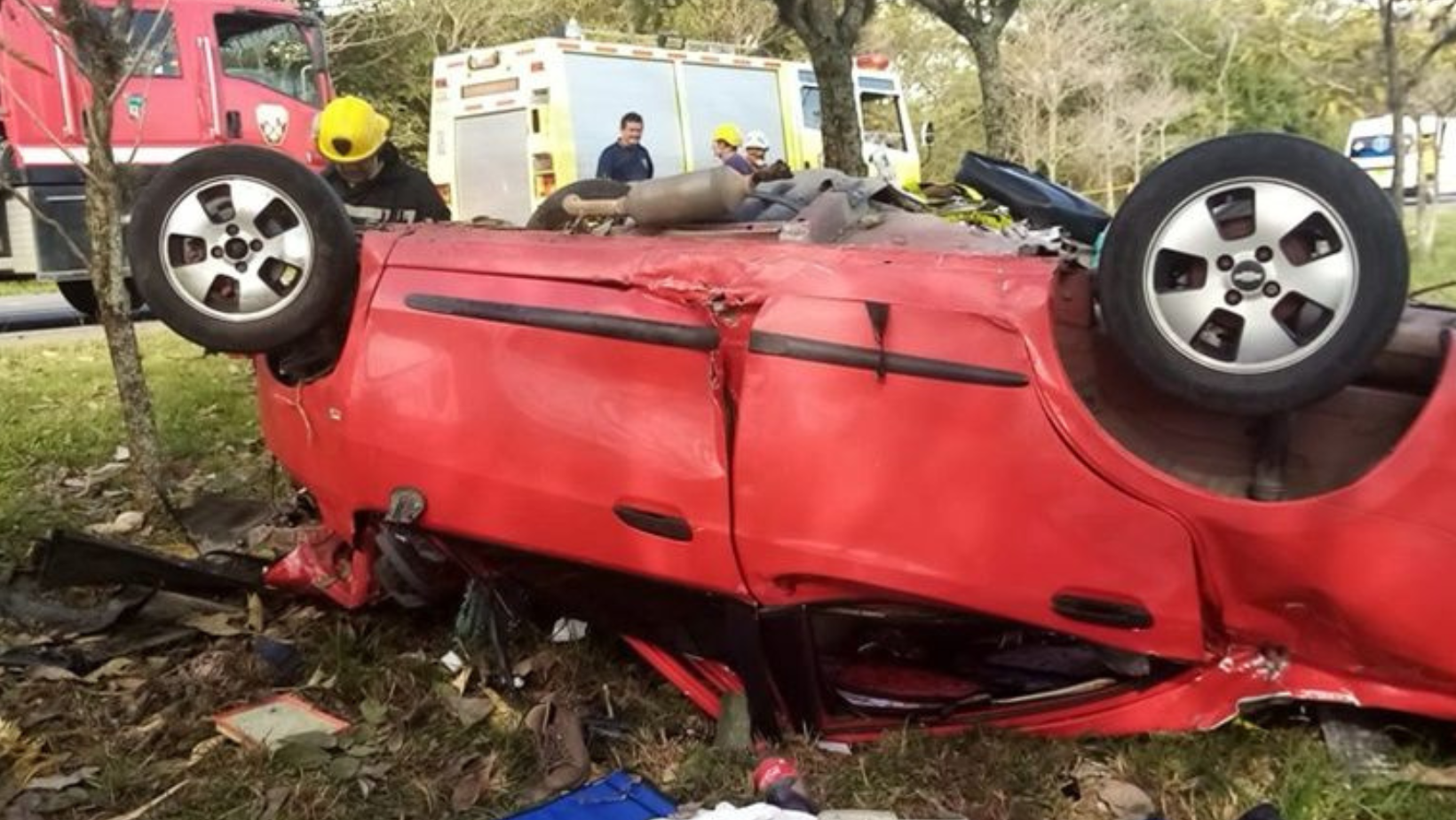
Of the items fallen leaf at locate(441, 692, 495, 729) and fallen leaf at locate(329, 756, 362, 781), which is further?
fallen leaf at locate(441, 692, 495, 729)

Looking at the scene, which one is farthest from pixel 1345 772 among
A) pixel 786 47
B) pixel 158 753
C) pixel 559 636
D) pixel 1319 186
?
pixel 786 47

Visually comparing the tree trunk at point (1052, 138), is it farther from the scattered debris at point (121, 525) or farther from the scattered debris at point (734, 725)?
the scattered debris at point (734, 725)

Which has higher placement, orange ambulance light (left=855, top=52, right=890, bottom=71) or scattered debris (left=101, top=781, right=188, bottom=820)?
orange ambulance light (left=855, top=52, right=890, bottom=71)

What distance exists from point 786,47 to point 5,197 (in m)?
18.6

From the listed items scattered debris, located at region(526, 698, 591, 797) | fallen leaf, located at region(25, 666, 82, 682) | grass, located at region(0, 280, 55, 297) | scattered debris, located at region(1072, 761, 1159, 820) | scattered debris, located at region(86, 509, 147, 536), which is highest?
grass, located at region(0, 280, 55, 297)

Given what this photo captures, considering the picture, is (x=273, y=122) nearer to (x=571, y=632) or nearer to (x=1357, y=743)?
Result: (x=571, y=632)

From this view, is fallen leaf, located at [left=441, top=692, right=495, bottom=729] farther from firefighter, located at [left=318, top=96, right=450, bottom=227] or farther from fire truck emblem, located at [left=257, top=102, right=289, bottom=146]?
fire truck emblem, located at [left=257, top=102, right=289, bottom=146]

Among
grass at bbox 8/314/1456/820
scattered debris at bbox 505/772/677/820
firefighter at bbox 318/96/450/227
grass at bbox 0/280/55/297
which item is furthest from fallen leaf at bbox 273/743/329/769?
grass at bbox 0/280/55/297

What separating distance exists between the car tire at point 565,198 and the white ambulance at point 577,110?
8.57 m

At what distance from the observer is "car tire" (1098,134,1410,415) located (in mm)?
2258

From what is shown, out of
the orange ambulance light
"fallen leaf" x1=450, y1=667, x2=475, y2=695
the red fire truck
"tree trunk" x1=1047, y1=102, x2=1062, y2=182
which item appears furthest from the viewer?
"tree trunk" x1=1047, y1=102, x2=1062, y2=182

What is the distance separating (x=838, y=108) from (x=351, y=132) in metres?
5.97

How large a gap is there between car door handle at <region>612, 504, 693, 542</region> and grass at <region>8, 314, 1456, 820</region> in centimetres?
52

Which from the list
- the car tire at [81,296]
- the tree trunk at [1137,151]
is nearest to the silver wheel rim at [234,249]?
the car tire at [81,296]
